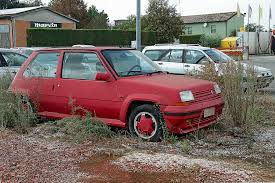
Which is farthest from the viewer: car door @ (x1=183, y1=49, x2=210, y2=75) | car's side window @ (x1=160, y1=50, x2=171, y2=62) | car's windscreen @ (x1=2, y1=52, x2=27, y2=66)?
car's side window @ (x1=160, y1=50, x2=171, y2=62)

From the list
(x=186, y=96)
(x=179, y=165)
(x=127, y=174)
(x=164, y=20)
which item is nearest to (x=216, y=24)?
(x=164, y=20)

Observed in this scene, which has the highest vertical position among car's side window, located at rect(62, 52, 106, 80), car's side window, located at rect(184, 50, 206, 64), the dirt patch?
car's side window, located at rect(184, 50, 206, 64)

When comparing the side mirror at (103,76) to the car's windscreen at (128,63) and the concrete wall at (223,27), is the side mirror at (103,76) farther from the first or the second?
the concrete wall at (223,27)

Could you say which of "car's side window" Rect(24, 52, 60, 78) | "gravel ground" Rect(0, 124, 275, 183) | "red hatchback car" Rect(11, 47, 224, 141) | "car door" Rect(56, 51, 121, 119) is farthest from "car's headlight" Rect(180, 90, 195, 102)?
"car's side window" Rect(24, 52, 60, 78)

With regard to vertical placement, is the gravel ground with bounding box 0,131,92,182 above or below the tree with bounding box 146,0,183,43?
below

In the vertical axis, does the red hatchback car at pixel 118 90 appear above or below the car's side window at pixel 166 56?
below

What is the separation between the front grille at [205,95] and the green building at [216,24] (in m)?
62.6

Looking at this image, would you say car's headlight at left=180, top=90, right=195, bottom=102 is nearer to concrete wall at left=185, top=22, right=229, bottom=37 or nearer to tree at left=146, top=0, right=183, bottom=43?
tree at left=146, top=0, right=183, bottom=43

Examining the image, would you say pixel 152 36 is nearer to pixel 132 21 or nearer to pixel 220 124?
pixel 132 21

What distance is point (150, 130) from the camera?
22.8 ft

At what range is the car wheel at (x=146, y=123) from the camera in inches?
271

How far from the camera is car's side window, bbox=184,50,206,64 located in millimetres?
13883

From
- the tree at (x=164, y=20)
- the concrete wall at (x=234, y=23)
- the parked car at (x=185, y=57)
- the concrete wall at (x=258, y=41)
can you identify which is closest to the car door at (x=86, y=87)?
the parked car at (x=185, y=57)

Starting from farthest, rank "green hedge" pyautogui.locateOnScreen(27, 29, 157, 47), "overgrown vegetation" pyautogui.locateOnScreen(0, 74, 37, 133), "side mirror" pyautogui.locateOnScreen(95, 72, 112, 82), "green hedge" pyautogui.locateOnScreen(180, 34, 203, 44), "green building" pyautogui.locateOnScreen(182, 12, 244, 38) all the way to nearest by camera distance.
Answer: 1. "green building" pyautogui.locateOnScreen(182, 12, 244, 38)
2. "green hedge" pyautogui.locateOnScreen(180, 34, 203, 44)
3. "green hedge" pyautogui.locateOnScreen(27, 29, 157, 47)
4. "overgrown vegetation" pyautogui.locateOnScreen(0, 74, 37, 133)
5. "side mirror" pyautogui.locateOnScreen(95, 72, 112, 82)
